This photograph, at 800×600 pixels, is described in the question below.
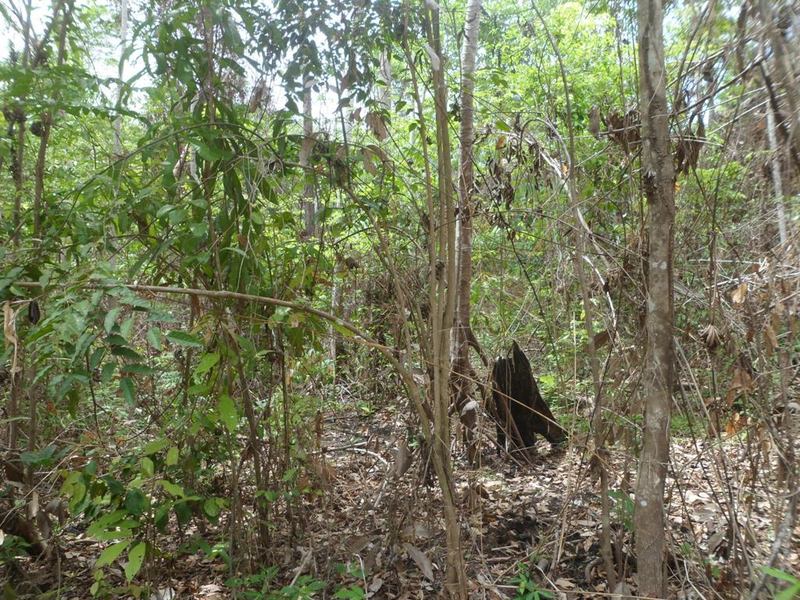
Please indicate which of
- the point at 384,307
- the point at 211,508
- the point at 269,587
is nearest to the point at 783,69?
the point at 384,307

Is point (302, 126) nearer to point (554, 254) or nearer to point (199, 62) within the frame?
point (199, 62)

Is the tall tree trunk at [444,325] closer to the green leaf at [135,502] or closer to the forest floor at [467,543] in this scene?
the forest floor at [467,543]

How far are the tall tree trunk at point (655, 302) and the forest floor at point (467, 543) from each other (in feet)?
1.27

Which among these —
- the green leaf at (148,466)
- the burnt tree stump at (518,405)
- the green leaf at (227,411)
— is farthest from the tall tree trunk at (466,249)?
the green leaf at (148,466)

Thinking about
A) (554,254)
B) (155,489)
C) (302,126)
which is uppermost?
(302,126)

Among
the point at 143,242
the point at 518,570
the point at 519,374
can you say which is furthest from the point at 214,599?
the point at 519,374

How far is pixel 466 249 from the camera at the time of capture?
4.41 m

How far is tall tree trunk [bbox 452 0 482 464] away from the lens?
3.63 metres

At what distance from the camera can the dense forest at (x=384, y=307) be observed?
239 cm

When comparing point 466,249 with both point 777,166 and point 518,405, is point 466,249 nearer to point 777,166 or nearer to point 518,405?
point 518,405

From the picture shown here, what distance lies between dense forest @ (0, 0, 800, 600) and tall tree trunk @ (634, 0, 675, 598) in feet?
0.04

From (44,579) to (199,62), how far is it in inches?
120

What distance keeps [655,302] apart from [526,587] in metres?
1.65

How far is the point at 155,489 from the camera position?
9.55 feet
